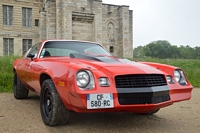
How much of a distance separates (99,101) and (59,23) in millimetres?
22643

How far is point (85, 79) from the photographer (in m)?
2.81

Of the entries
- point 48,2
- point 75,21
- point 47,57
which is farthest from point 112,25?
point 47,57

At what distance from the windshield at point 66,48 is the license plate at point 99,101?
174 cm

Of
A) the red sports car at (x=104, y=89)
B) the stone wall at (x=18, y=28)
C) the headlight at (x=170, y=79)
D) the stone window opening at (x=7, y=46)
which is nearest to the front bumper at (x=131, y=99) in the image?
the red sports car at (x=104, y=89)

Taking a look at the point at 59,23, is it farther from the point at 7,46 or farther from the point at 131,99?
the point at 131,99

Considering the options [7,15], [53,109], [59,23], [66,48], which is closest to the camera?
[53,109]

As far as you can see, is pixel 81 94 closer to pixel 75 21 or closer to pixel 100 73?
pixel 100 73

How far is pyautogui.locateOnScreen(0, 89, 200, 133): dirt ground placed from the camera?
324 centimetres

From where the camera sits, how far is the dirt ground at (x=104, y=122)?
324 cm

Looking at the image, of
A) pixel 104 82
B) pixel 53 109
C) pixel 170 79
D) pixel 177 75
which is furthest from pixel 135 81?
pixel 53 109

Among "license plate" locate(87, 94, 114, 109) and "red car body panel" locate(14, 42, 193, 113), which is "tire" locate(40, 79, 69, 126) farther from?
"license plate" locate(87, 94, 114, 109)

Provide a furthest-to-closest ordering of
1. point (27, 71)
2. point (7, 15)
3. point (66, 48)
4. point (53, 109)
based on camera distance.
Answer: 1. point (7, 15)
2. point (27, 71)
3. point (66, 48)
4. point (53, 109)

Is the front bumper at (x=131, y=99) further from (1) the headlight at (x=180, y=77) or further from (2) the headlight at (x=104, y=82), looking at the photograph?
(1) the headlight at (x=180, y=77)

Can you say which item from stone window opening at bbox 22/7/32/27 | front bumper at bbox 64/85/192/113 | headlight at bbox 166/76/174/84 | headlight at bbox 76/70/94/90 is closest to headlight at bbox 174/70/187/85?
headlight at bbox 166/76/174/84
